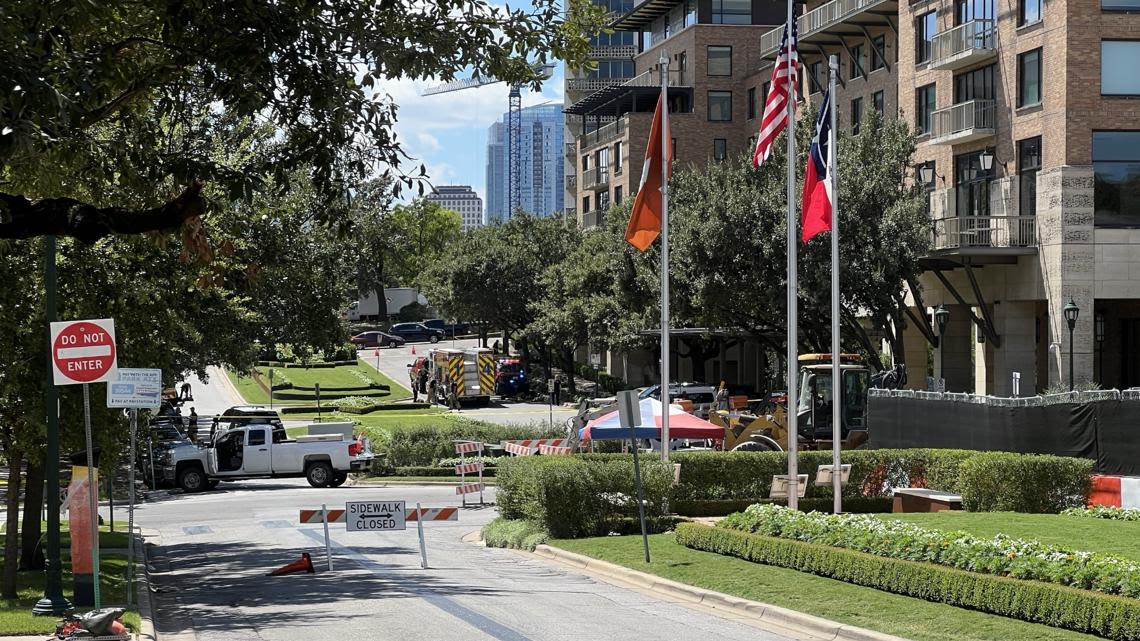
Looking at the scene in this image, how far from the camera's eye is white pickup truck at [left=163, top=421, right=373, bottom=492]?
128ft

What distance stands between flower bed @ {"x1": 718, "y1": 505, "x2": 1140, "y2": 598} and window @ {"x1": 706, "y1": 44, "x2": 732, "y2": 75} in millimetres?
55378

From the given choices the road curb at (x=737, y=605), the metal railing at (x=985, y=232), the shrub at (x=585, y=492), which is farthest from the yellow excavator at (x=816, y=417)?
the road curb at (x=737, y=605)

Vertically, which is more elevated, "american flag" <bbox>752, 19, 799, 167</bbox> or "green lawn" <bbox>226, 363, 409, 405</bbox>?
"american flag" <bbox>752, 19, 799, 167</bbox>

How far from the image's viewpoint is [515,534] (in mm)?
23906

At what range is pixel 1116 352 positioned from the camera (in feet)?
149

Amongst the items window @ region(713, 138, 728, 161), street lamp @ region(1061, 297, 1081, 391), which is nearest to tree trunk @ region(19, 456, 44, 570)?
street lamp @ region(1061, 297, 1081, 391)

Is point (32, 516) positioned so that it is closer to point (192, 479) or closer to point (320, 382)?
point (192, 479)

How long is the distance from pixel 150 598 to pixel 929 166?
37.0m

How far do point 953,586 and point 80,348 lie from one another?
9.81 metres

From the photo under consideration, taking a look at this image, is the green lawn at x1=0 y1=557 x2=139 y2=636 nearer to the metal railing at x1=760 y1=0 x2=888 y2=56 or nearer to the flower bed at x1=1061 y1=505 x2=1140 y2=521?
the flower bed at x1=1061 y1=505 x2=1140 y2=521

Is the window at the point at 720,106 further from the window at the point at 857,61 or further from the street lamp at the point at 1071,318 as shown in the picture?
the street lamp at the point at 1071,318

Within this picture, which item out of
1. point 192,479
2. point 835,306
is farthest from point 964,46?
point 192,479

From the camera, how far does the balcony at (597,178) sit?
82.3m

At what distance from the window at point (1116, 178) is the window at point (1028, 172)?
1.87 m
